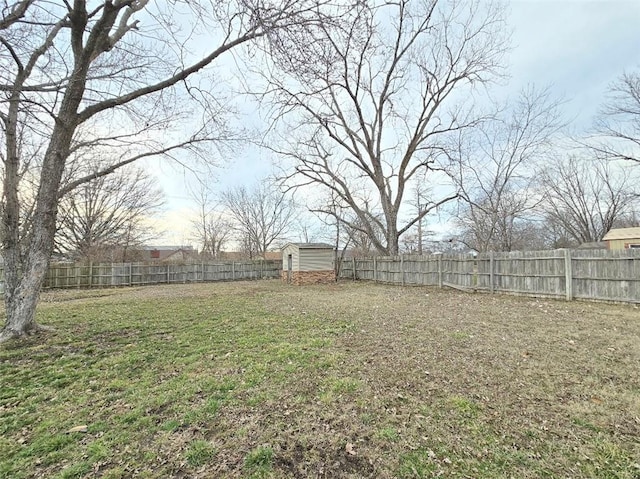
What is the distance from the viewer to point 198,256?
33875mm

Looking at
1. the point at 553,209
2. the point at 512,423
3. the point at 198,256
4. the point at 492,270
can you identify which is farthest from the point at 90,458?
the point at 198,256

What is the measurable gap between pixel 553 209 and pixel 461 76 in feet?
51.6

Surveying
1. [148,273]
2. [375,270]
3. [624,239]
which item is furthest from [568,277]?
[148,273]

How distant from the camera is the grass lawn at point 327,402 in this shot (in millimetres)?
2047

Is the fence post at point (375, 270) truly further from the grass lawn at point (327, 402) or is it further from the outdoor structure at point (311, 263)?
the grass lawn at point (327, 402)

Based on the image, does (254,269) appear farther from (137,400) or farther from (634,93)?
(634,93)

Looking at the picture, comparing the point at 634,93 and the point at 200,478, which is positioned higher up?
the point at 634,93

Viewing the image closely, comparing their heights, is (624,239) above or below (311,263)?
above

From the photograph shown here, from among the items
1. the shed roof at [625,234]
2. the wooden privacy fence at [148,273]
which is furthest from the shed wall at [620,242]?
the wooden privacy fence at [148,273]

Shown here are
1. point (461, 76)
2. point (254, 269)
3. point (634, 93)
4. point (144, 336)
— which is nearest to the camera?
point (144, 336)

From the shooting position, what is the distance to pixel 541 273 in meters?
8.98

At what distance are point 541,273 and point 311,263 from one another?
10195 millimetres

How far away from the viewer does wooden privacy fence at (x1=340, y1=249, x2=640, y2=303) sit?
7473 mm

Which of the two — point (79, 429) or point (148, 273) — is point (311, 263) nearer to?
point (148, 273)
